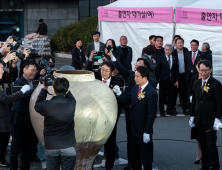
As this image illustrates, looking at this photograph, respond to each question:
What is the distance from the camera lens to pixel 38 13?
22.2m

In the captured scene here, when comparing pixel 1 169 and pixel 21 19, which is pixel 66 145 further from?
pixel 21 19

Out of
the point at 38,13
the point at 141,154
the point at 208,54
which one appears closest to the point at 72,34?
the point at 38,13

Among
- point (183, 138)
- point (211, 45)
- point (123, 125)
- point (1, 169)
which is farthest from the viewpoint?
point (211, 45)

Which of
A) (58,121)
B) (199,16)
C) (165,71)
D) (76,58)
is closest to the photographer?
(58,121)

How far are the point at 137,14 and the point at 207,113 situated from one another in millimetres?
7503

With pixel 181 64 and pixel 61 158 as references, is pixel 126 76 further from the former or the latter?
pixel 181 64

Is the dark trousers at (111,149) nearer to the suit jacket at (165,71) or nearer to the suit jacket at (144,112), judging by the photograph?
the suit jacket at (144,112)

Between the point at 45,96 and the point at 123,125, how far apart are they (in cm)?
459

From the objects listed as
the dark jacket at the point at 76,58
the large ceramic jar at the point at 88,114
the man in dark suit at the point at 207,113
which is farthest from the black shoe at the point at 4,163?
the dark jacket at the point at 76,58

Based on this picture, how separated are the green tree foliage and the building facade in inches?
61.8

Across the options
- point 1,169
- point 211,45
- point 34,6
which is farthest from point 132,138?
point 34,6

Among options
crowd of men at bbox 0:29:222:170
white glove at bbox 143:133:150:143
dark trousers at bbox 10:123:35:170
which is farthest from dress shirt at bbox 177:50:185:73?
dark trousers at bbox 10:123:35:170

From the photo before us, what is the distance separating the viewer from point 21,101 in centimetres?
579

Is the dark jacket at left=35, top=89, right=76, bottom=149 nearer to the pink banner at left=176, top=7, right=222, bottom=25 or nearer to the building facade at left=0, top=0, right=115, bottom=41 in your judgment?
the pink banner at left=176, top=7, right=222, bottom=25
